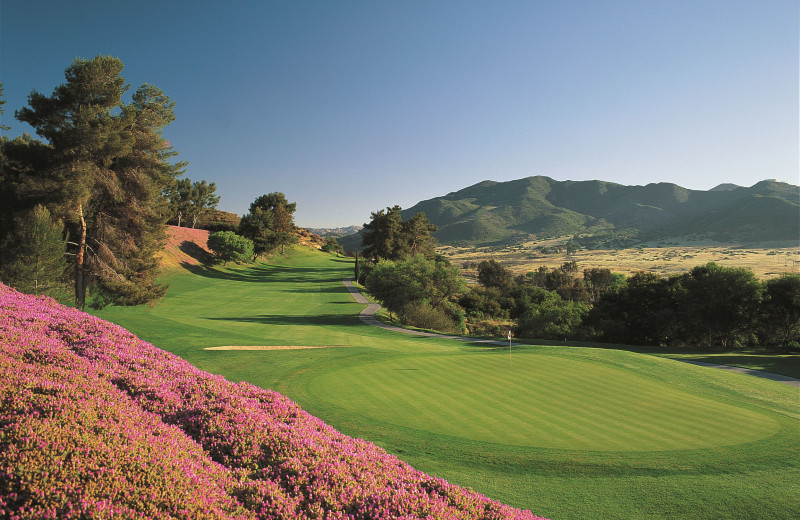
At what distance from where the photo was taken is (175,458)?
11.2ft

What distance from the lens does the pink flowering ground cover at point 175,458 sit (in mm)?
2822

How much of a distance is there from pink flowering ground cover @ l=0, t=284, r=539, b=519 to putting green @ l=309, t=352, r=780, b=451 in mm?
4146

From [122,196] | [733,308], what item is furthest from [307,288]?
[733,308]

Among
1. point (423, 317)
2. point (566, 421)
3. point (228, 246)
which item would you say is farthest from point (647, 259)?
point (566, 421)

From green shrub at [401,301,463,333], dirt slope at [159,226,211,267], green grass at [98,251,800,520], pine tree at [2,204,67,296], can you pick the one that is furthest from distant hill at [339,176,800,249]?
pine tree at [2,204,67,296]

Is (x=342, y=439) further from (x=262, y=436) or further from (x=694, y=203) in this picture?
(x=694, y=203)

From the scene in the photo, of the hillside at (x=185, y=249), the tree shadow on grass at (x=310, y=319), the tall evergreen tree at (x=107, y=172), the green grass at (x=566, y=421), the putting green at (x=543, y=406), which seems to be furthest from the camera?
the hillside at (x=185, y=249)

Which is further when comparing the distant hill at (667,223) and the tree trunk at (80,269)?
the distant hill at (667,223)

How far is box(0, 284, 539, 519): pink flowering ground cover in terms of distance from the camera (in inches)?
111

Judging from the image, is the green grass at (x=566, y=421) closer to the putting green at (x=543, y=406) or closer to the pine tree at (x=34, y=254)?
the putting green at (x=543, y=406)

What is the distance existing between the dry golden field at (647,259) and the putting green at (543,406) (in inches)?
2575

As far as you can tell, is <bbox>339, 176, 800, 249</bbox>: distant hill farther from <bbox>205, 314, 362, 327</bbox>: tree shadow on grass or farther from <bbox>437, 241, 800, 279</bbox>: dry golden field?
<bbox>205, 314, 362, 327</bbox>: tree shadow on grass

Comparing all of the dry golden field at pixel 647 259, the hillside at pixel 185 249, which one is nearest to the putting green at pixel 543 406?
the hillside at pixel 185 249

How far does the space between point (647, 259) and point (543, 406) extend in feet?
384
